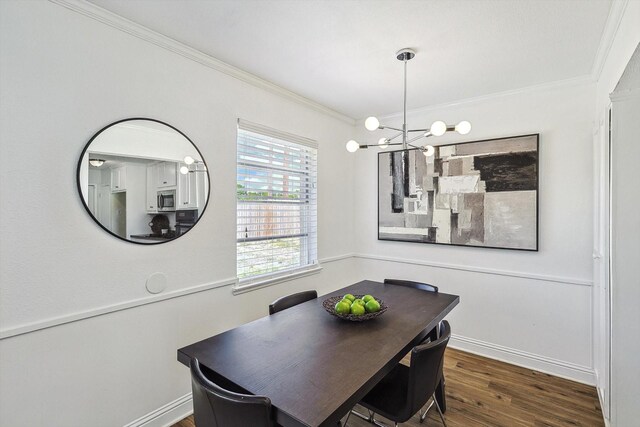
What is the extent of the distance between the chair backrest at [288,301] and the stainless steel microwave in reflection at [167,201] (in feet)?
3.19

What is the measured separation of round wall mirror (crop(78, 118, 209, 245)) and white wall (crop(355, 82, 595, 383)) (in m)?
2.53

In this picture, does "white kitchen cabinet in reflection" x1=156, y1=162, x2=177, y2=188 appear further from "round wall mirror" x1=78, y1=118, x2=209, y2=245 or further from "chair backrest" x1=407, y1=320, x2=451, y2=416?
"chair backrest" x1=407, y1=320, x2=451, y2=416

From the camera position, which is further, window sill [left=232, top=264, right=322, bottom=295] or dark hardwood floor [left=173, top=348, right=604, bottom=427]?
window sill [left=232, top=264, right=322, bottom=295]

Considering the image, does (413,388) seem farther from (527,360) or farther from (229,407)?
(527,360)

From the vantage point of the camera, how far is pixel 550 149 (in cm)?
274

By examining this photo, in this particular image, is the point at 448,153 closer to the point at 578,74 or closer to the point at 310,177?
the point at 578,74

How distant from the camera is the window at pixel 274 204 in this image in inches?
105

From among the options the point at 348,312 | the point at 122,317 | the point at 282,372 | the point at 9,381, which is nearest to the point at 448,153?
the point at 348,312

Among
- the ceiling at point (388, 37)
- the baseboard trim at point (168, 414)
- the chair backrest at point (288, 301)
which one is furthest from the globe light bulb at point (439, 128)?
the baseboard trim at point (168, 414)

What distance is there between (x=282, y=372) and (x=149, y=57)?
2077 mm

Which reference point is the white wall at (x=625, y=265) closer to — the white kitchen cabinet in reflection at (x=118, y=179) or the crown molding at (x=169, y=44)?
the crown molding at (x=169, y=44)

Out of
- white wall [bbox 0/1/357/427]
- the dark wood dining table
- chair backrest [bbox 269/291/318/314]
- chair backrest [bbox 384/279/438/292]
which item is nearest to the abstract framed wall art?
chair backrest [bbox 384/279/438/292]

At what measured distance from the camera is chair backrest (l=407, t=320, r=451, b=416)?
1468 millimetres

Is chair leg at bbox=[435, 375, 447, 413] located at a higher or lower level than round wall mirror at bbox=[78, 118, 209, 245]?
lower
